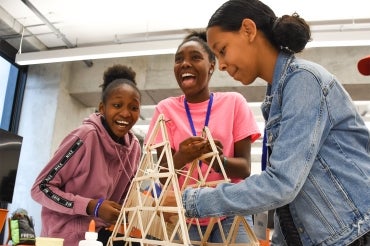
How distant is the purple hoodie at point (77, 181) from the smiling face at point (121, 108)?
65mm

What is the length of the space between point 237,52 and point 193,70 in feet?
1.68

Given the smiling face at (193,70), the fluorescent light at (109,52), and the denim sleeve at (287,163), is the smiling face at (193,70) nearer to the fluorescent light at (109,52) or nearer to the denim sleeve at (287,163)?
the denim sleeve at (287,163)

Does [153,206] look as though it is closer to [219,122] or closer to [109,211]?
[109,211]

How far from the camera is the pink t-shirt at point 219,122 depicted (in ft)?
4.67

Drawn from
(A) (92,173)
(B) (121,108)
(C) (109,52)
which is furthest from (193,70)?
(C) (109,52)

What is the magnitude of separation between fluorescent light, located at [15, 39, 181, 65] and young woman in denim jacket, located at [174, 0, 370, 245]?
9.62 ft

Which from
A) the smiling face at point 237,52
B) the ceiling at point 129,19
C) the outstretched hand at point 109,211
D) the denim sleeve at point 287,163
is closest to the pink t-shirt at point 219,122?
the outstretched hand at point 109,211

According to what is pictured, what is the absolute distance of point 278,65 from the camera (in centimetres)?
102

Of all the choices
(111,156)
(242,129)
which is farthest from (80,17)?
(242,129)

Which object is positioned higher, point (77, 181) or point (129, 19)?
point (129, 19)

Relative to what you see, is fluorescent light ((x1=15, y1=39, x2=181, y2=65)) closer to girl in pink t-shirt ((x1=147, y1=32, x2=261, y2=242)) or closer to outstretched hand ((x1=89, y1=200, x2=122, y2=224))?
girl in pink t-shirt ((x1=147, y1=32, x2=261, y2=242))

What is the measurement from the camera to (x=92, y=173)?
160cm

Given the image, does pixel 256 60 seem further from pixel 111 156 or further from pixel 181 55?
pixel 111 156

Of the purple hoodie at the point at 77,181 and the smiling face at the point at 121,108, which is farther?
the smiling face at the point at 121,108
